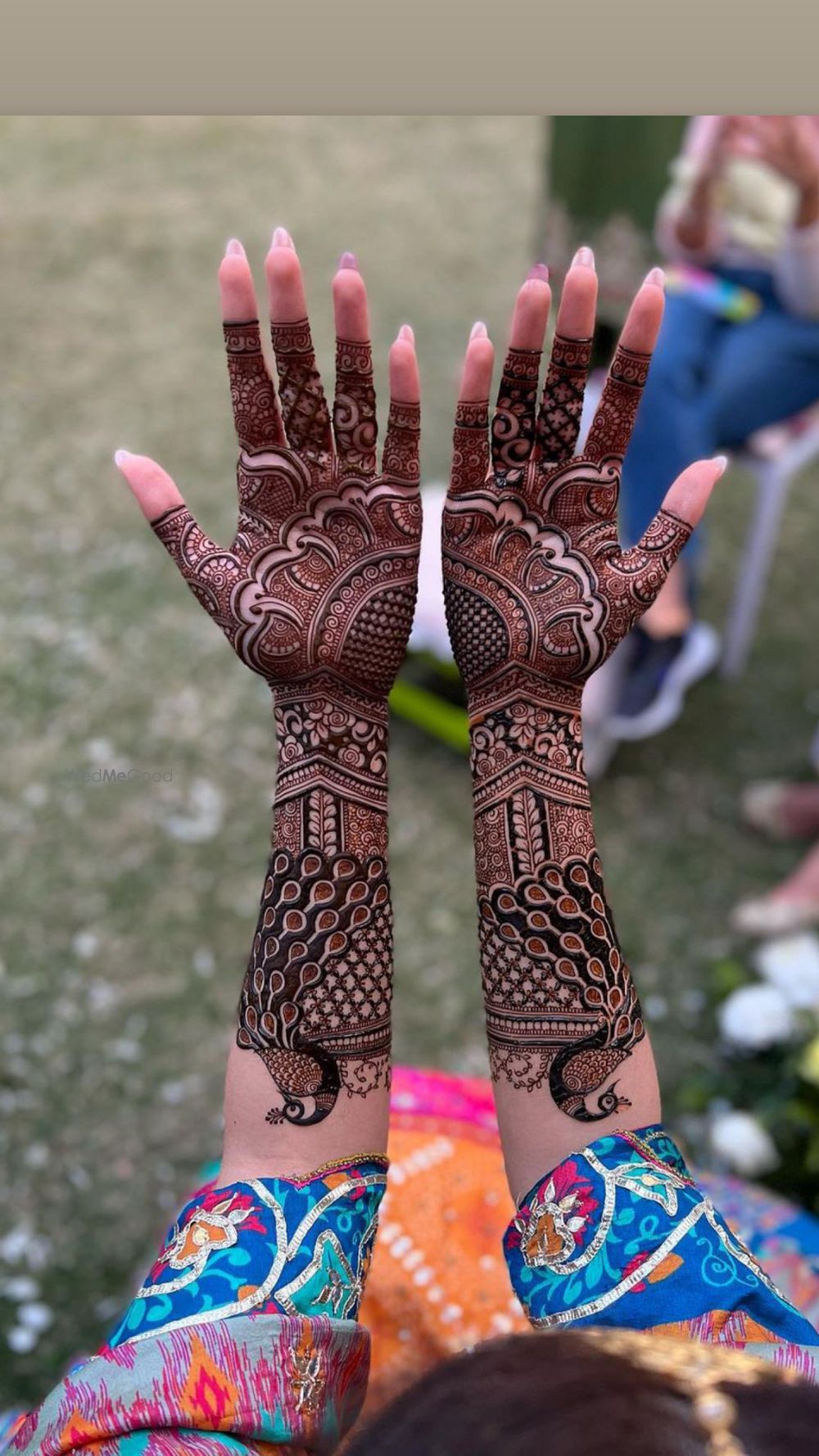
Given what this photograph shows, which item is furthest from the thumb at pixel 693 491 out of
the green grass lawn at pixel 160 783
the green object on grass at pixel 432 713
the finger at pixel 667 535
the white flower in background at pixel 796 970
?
the green object on grass at pixel 432 713

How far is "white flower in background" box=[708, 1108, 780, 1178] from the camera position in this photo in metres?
1.90

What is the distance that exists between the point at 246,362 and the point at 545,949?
0.56m

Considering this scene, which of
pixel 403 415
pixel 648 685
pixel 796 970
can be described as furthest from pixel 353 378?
pixel 648 685

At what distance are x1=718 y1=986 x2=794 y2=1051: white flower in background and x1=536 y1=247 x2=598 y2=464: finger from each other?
1370 millimetres

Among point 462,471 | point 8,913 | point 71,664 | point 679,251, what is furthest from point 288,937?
point 679,251

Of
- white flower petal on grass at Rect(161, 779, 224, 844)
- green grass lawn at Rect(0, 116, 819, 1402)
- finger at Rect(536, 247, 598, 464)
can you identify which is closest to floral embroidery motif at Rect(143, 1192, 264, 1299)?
finger at Rect(536, 247, 598, 464)

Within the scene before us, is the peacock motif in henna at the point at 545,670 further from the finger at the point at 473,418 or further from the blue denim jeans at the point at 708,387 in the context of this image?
the blue denim jeans at the point at 708,387

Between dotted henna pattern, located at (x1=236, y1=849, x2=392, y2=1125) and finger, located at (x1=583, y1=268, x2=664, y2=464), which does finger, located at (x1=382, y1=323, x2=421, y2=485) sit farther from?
dotted henna pattern, located at (x1=236, y1=849, x2=392, y2=1125)

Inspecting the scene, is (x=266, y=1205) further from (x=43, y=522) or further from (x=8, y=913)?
(x=43, y=522)

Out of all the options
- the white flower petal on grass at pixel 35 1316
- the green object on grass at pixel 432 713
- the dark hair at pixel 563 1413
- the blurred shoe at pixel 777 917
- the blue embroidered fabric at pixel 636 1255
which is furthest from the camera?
the green object on grass at pixel 432 713

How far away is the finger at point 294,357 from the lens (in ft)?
3.01

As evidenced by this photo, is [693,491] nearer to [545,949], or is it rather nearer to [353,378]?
[353,378]

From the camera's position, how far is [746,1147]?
6.24 feet

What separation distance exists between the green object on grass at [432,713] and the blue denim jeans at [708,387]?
60 cm
